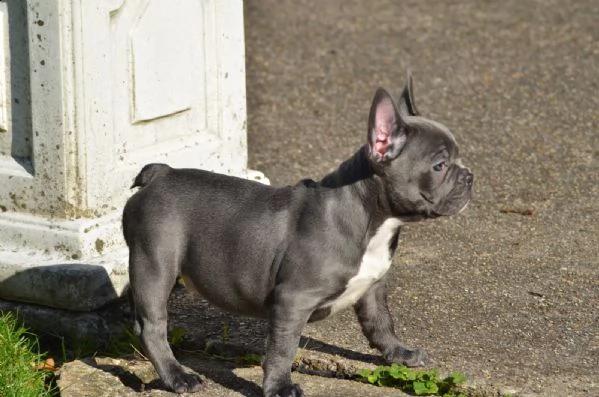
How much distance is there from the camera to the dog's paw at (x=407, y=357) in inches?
181

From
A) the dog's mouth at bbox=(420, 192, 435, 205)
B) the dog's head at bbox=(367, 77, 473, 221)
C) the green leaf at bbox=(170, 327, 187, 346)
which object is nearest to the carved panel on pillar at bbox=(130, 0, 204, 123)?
the green leaf at bbox=(170, 327, 187, 346)

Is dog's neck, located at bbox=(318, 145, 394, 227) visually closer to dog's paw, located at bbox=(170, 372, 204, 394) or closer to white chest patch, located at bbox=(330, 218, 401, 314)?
white chest patch, located at bbox=(330, 218, 401, 314)

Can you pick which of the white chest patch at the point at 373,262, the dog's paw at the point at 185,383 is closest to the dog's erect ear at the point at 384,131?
the white chest patch at the point at 373,262

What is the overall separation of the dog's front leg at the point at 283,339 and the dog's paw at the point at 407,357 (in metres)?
0.50

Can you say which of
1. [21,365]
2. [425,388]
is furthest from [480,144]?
[21,365]

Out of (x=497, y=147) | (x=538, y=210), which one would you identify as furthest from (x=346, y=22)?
(x=538, y=210)

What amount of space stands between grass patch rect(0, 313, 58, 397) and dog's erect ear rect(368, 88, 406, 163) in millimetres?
1644

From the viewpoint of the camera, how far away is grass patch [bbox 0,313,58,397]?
4.60 meters

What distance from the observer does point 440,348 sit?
4.77 meters

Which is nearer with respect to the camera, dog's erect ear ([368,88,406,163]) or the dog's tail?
dog's erect ear ([368,88,406,163])

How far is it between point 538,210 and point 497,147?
1.12 metres

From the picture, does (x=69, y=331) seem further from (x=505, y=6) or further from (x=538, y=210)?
(x=505, y=6)

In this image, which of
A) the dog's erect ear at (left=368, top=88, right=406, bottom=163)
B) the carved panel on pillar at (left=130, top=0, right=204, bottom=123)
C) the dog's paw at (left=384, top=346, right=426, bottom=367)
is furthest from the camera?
the carved panel on pillar at (left=130, top=0, right=204, bottom=123)

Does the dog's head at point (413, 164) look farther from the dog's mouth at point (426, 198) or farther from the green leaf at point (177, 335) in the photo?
the green leaf at point (177, 335)
